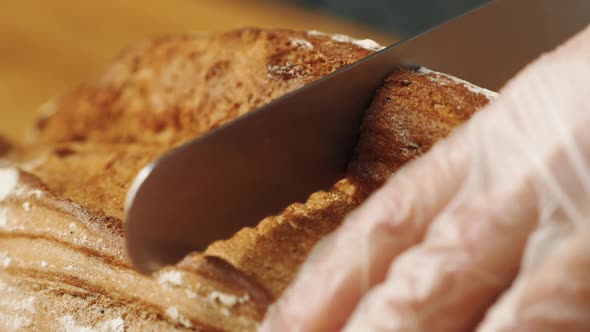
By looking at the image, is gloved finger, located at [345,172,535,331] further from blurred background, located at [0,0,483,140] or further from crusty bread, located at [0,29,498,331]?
blurred background, located at [0,0,483,140]

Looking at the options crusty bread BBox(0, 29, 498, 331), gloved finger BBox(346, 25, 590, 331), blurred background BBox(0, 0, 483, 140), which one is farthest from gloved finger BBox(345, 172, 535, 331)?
blurred background BBox(0, 0, 483, 140)

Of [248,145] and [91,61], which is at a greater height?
[248,145]

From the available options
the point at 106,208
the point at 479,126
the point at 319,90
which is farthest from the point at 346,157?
the point at 106,208

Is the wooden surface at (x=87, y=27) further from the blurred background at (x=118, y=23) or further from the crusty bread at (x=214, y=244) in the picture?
the crusty bread at (x=214, y=244)

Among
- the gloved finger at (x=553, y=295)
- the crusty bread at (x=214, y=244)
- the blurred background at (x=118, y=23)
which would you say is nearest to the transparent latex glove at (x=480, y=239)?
the gloved finger at (x=553, y=295)

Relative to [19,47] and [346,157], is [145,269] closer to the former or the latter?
[346,157]
